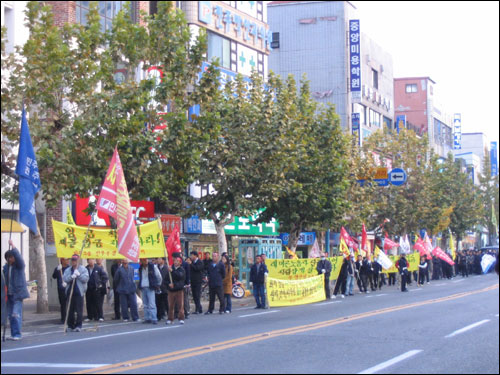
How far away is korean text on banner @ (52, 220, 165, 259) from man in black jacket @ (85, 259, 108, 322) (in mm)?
696

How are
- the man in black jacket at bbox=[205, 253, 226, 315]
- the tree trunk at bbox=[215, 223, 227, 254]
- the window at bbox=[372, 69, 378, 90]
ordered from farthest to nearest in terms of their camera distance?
the window at bbox=[372, 69, 378, 90] < the tree trunk at bbox=[215, 223, 227, 254] < the man in black jacket at bbox=[205, 253, 226, 315]

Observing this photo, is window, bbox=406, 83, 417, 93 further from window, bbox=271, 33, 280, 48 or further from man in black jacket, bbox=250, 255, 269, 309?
man in black jacket, bbox=250, 255, 269, 309

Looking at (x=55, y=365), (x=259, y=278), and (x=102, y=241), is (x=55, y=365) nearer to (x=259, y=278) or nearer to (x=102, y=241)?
(x=102, y=241)

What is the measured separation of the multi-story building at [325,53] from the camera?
61469 millimetres

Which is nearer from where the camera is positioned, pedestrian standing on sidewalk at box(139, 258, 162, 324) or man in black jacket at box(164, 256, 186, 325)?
pedestrian standing on sidewalk at box(139, 258, 162, 324)

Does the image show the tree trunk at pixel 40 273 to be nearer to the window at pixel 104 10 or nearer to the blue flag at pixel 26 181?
the blue flag at pixel 26 181

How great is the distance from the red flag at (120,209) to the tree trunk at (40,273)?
3879 mm

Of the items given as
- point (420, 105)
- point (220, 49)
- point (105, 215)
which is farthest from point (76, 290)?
point (420, 105)

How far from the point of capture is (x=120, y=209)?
1862 centimetres

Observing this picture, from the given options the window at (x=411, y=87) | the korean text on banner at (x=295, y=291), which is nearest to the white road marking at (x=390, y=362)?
the korean text on banner at (x=295, y=291)

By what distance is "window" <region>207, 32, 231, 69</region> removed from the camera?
40.5m

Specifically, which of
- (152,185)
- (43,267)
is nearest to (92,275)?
(43,267)

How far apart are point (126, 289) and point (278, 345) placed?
7.45 metres

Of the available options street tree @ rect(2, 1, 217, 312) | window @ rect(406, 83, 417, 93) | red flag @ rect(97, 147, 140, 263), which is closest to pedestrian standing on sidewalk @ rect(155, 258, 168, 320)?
red flag @ rect(97, 147, 140, 263)
